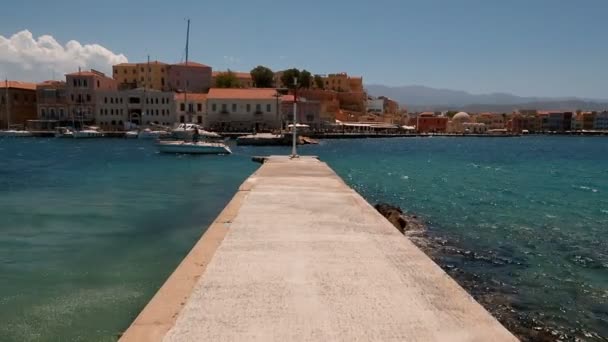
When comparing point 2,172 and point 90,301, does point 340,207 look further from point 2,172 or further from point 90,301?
point 2,172

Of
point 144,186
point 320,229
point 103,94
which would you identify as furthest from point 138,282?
point 103,94

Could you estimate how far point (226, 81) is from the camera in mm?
104875

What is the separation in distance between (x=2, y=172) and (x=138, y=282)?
29586 mm

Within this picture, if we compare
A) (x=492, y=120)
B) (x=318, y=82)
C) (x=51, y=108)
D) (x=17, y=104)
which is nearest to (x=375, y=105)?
(x=318, y=82)

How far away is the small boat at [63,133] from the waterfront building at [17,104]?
13367 millimetres

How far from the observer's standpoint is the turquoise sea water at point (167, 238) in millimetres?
8375

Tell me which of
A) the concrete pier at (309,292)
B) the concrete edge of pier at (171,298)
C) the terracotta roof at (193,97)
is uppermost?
the terracotta roof at (193,97)

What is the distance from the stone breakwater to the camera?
8008 millimetres

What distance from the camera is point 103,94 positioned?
9231 cm

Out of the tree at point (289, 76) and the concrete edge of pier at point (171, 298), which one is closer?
the concrete edge of pier at point (171, 298)

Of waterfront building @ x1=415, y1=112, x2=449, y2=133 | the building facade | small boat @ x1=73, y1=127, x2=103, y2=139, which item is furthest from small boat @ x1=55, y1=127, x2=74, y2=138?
waterfront building @ x1=415, y1=112, x2=449, y2=133

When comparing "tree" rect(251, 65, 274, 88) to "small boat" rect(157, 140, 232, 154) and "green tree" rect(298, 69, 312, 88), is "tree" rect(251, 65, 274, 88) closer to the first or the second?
"green tree" rect(298, 69, 312, 88)

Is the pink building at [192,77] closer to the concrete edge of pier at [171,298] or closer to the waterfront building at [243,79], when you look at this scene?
the waterfront building at [243,79]

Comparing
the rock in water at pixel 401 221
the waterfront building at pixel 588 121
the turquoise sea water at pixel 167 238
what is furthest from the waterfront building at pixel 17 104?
the waterfront building at pixel 588 121
